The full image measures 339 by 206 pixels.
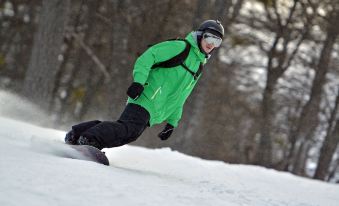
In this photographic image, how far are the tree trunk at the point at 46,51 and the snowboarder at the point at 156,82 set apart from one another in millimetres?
5724

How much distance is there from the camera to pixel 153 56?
206 inches

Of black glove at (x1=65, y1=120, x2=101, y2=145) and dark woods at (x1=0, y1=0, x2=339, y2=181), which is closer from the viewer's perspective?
black glove at (x1=65, y1=120, x2=101, y2=145)

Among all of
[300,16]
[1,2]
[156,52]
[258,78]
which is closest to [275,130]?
[258,78]

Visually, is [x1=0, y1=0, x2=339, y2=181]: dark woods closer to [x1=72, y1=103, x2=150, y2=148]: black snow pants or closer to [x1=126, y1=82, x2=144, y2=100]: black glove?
[x1=72, y1=103, x2=150, y2=148]: black snow pants

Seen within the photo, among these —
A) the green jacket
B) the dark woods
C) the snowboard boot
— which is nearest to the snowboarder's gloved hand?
the snowboard boot

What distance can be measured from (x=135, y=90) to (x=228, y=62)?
1906 centimetres

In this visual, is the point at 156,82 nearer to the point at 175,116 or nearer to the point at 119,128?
the point at 119,128

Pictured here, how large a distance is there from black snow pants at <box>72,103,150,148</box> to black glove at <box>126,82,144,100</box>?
31cm

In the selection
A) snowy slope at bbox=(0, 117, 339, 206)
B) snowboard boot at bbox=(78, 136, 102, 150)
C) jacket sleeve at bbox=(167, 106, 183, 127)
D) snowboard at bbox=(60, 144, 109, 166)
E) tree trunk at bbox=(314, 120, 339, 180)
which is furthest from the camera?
tree trunk at bbox=(314, 120, 339, 180)

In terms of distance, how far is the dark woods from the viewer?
15148mm

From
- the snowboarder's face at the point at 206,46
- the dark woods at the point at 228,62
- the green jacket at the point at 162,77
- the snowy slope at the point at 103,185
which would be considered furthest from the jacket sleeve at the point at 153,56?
the dark woods at the point at 228,62

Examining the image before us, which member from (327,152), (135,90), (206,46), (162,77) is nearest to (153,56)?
(162,77)

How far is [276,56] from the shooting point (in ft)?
65.5

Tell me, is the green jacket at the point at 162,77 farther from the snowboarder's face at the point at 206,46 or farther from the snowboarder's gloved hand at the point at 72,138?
the snowboarder's gloved hand at the point at 72,138
